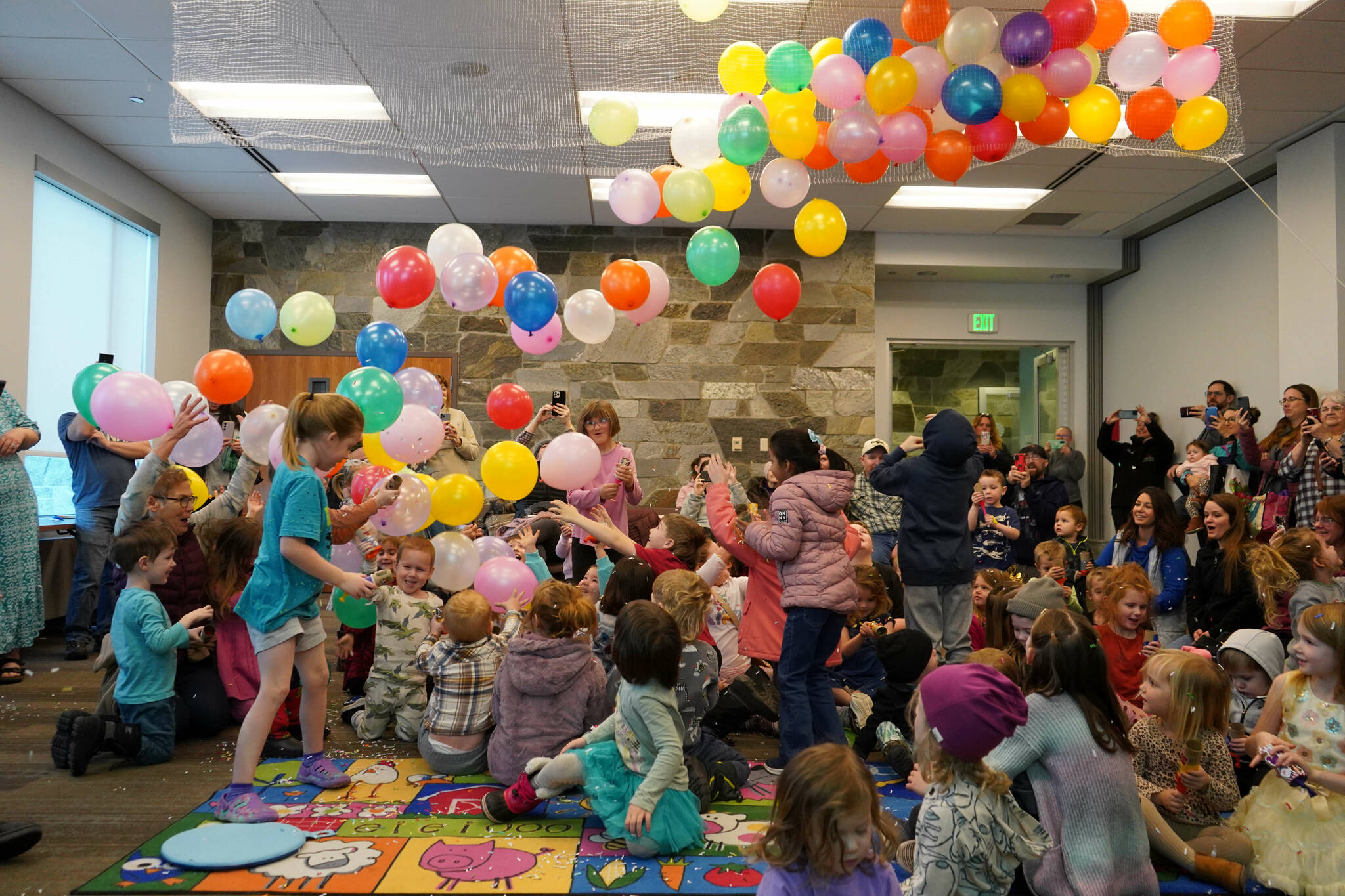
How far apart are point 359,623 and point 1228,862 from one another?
2.98 m

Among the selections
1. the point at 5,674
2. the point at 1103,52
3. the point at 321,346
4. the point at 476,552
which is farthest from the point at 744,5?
the point at 321,346

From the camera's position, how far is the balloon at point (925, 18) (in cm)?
350

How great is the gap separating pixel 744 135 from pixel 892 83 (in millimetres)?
599

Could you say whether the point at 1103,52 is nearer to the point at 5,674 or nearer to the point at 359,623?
the point at 359,623

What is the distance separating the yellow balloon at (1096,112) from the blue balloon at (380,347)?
284cm

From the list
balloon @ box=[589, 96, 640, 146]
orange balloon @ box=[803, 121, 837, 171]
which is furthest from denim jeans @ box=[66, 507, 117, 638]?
orange balloon @ box=[803, 121, 837, 171]

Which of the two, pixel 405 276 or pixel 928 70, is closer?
pixel 928 70

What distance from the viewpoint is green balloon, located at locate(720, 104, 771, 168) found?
3.77 metres

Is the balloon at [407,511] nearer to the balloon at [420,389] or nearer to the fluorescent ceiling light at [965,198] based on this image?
the balloon at [420,389]

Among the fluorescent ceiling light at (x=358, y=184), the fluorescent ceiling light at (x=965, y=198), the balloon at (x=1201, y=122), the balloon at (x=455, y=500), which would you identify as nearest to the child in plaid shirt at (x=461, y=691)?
the balloon at (x=455, y=500)

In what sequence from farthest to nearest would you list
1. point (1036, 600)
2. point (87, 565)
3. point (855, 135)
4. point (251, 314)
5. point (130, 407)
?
point (87, 565)
point (251, 314)
point (855, 135)
point (130, 407)
point (1036, 600)

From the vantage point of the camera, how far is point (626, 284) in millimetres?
4328

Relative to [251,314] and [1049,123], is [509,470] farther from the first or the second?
[1049,123]

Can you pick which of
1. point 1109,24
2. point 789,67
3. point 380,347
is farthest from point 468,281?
point 1109,24
